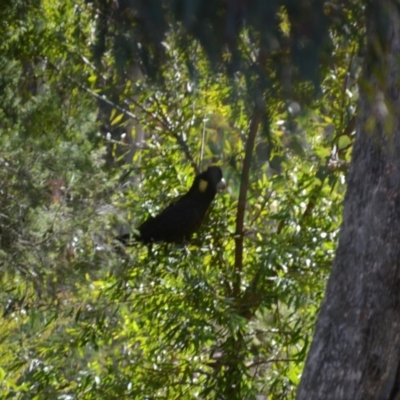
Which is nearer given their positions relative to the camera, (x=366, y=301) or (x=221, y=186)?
(x=366, y=301)

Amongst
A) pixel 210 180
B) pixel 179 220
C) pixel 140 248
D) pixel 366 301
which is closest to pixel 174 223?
→ pixel 179 220

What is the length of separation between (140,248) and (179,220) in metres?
0.33

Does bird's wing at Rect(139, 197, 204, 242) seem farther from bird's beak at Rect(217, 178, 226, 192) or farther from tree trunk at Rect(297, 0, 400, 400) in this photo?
tree trunk at Rect(297, 0, 400, 400)

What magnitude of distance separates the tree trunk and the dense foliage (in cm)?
88

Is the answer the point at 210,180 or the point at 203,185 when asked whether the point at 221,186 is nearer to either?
the point at 203,185

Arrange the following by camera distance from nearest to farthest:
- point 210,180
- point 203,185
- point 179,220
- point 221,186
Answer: point 210,180
point 203,185
point 179,220
point 221,186

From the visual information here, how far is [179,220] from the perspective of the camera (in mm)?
5102

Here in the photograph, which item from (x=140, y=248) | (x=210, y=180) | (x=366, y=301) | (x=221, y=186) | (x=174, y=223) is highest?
(x=221, y=186)

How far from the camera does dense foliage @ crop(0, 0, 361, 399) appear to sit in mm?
4762

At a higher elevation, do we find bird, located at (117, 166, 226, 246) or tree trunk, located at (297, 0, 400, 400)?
bird, located at (117, 166, 226, 246)

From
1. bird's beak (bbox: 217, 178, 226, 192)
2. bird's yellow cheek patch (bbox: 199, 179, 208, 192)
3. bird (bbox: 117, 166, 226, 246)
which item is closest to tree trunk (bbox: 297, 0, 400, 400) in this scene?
bird's yellow cheek patch (bbox: 199, 179, 208, 192)

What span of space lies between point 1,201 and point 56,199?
27cm

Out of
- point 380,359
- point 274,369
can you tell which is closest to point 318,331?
point 380,359

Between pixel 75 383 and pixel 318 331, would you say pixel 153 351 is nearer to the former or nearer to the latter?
pixel 75 383
